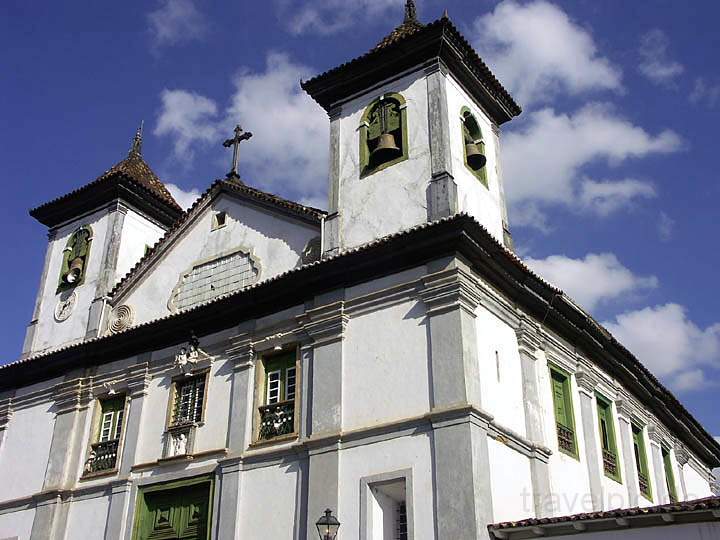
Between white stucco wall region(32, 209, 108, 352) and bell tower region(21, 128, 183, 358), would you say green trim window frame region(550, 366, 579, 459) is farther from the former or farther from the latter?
white stucco wall region(32, 209, 108, 352)

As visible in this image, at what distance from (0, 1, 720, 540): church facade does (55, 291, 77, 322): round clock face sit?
0.14ft

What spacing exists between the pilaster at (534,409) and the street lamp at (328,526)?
354 cm

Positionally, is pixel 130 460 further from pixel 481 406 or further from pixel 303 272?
pixel 481 406

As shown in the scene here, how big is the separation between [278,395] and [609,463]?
7.30 meters

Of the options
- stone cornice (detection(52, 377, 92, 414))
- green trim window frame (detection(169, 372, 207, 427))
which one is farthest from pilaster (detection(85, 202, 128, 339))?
green trim window frame (detection(169, 372, 207, 427))

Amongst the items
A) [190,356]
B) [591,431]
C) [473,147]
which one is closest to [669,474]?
[591,431]

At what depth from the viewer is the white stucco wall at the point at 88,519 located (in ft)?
55.6

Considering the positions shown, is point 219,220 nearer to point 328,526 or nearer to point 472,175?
point 472,175

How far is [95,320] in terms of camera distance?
19.9m

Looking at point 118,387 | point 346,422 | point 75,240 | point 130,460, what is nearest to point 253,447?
point 346,422

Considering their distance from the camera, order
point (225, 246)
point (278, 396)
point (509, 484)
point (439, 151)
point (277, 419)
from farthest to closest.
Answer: point (225, 246) < point (278, 396) < point (439, 151) < point (277, 419) < point (509, 484)

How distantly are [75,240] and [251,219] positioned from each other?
20.3 ft

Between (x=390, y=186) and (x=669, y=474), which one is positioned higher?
(x=390, y=186)

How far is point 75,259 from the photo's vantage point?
2144 cm
